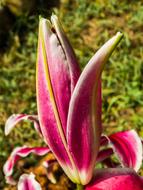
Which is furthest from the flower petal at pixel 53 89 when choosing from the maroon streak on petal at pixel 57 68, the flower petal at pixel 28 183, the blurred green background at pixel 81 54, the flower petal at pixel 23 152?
the blurred green background at pixel 81 54

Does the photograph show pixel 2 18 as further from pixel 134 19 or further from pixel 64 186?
pixel 64 186

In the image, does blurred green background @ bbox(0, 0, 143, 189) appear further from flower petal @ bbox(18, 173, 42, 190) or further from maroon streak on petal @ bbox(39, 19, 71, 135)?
maroon streak on petal @ bbox(39, 19, 71, 135)

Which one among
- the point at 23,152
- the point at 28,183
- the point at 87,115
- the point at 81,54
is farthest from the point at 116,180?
the point at 81,54

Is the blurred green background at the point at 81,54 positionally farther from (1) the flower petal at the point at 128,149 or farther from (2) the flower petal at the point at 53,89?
(2) the flower petal at the point at 53,89

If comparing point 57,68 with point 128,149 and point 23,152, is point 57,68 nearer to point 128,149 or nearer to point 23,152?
point 128,149

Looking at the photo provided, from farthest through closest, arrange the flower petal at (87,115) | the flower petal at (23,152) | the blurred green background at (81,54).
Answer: the blurred green background at (81,54) < the flower petal at (23,152) < the flower petal at (87,115)
